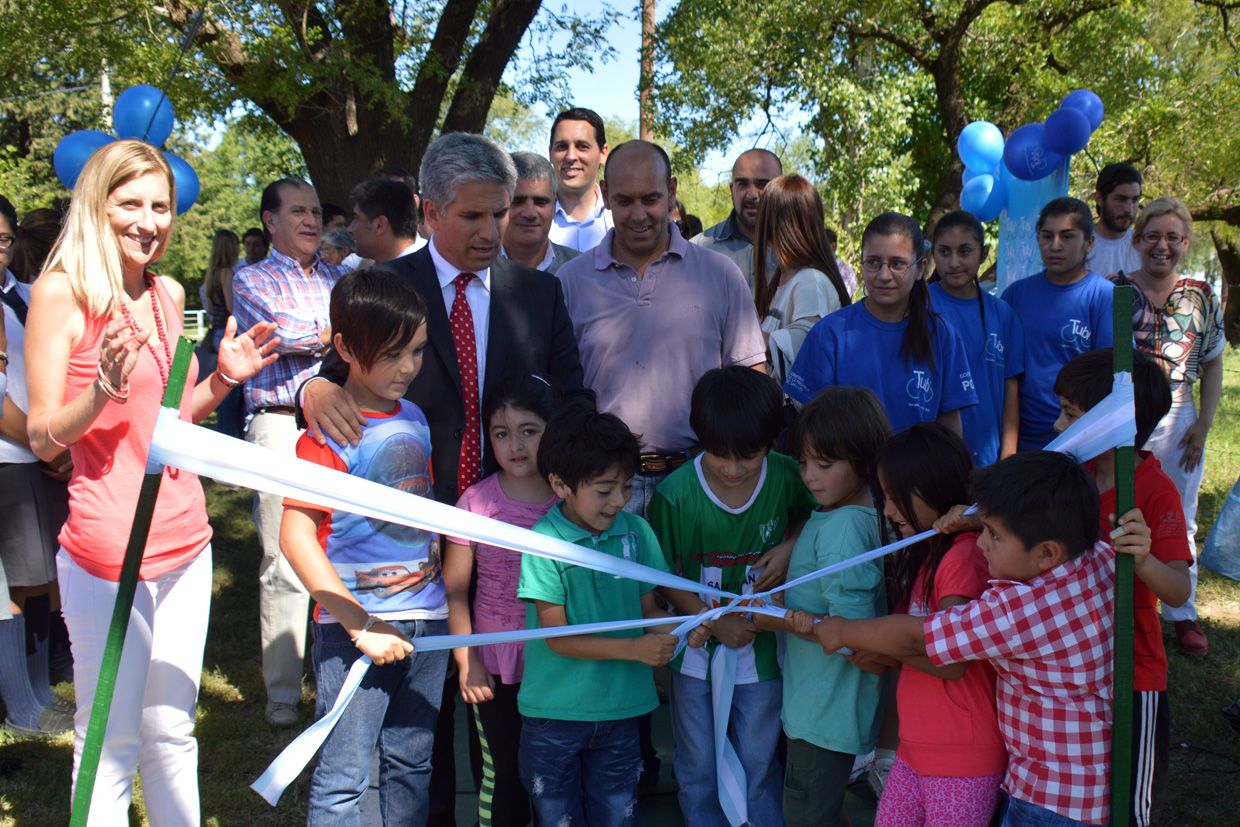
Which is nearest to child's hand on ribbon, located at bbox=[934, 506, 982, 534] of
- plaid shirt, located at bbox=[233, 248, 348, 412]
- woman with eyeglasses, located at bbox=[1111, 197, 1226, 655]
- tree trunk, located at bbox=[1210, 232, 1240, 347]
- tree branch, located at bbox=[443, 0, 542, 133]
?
woman with eyeglasses, located at bbox=[1111, 197, 1226, 655]

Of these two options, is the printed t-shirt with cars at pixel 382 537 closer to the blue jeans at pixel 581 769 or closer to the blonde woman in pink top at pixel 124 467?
the blonde woman in pink top at pixel 124 467

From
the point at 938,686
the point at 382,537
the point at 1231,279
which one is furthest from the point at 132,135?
the point at 1231,279

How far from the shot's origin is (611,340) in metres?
3.46

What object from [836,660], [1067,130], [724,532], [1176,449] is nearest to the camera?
[836,660]

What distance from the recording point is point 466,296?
3.01 meters

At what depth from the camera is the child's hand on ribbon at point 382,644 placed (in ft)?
7.51

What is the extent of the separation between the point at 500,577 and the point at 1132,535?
1791 mm

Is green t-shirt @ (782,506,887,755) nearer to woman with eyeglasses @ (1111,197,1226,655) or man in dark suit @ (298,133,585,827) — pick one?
man in dark suit @ (298,133,585,827)

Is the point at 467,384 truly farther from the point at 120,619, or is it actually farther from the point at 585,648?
the point at 120,619

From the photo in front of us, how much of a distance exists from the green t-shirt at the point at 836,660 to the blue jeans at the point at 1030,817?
0.45m

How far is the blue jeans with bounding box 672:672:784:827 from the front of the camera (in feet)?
9.12

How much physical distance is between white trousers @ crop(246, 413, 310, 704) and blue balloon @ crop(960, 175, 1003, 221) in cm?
598

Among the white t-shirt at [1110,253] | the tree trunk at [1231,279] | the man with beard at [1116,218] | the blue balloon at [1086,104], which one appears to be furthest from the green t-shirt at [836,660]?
the tree trunk at [1231,279]

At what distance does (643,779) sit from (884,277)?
7.18ft
